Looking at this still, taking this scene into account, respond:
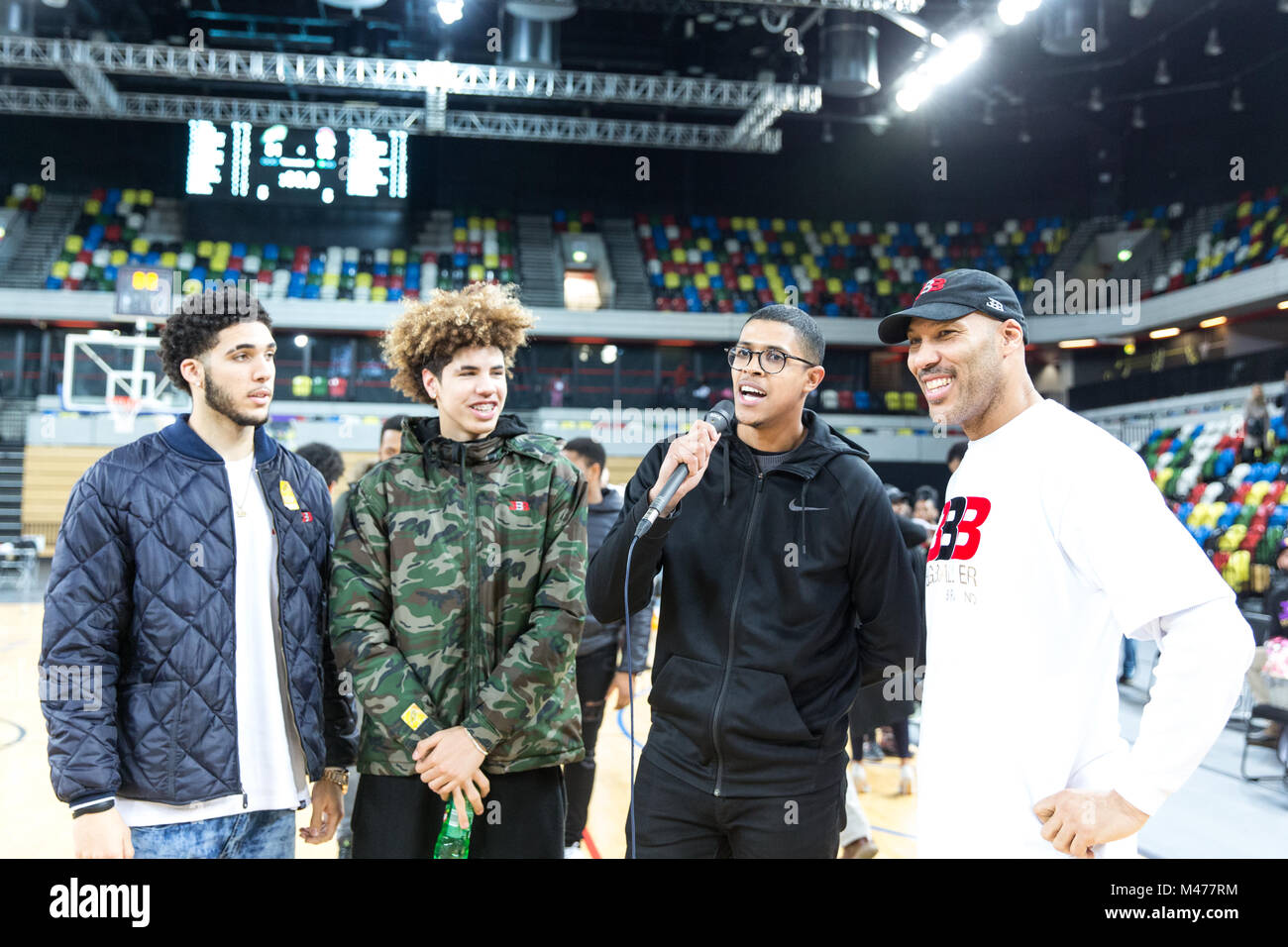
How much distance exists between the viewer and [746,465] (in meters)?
2.25

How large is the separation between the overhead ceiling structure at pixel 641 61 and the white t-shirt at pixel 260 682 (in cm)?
1148

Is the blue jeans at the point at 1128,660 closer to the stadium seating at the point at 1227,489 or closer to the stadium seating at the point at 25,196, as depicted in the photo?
the stadium seating at the point at 1227,489

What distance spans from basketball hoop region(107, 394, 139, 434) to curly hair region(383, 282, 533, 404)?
1494cm

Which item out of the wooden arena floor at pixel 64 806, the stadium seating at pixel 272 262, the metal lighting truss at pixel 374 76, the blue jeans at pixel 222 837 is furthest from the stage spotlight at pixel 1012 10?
the blue jeans at pixel 222 837

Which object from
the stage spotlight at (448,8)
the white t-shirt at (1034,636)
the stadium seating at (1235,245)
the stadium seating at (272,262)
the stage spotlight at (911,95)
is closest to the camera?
the white t-shirt at (1034,636)

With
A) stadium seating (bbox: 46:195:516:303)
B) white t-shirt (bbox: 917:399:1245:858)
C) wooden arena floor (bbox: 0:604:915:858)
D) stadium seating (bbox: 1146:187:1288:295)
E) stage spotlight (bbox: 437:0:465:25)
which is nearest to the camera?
white t-shirt (bbox: 917:399:1245:858)

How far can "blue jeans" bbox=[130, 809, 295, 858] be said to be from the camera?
1.99m

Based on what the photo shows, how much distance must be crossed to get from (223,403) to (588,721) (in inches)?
99.2

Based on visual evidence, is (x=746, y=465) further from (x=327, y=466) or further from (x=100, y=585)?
(x=327, y=466)

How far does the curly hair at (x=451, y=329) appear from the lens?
7.54ft

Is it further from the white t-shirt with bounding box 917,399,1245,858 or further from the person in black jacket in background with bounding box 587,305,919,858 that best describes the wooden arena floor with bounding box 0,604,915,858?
the white t-shirt with bounding box 917,399,1245,858

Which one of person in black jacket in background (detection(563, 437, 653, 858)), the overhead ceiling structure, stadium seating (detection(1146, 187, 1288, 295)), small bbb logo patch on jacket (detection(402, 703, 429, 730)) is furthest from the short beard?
stadium seating (detection(1146, 187, 1288, 295))

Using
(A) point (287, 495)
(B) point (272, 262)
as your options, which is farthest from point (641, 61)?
(A) point (287, 495)
